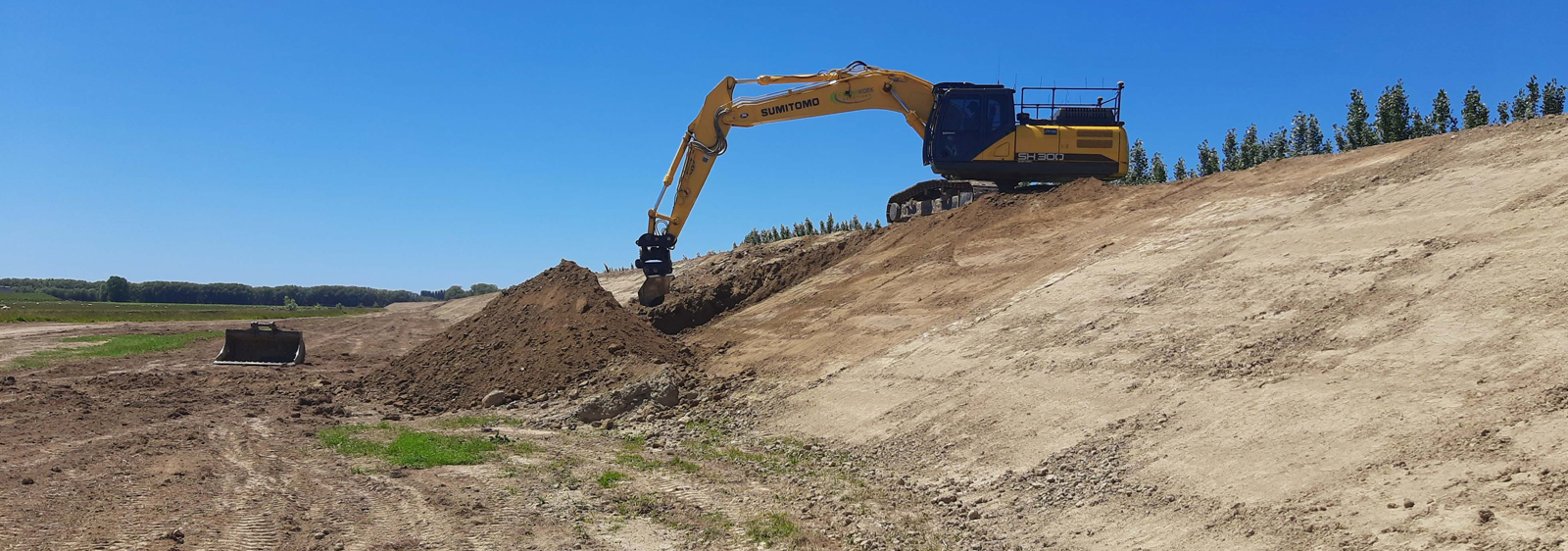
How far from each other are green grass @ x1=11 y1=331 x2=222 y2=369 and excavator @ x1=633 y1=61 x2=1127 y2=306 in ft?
50.6

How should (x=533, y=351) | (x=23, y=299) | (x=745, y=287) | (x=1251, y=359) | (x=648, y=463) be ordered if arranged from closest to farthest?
(x=1251, y=359) → (x=648, y=463) → (x=533, y=351) → (x=745, y=287) → (x=23, y=299)

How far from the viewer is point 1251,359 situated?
33.4ft

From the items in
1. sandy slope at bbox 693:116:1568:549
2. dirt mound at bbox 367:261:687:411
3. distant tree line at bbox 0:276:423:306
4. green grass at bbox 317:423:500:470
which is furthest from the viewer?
distant tree line at bbox 0:276:423:306

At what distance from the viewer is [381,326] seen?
44.3 meters

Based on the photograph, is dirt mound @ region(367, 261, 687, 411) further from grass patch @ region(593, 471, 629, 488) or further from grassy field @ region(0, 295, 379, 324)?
grassy field @ region(0, 295, 379, 324)

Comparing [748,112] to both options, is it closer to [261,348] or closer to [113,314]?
[261,348]

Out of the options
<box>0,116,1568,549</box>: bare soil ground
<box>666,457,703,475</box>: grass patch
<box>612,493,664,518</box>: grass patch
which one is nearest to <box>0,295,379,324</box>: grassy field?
<box>0,116,1568,549</box>: bare soil ground

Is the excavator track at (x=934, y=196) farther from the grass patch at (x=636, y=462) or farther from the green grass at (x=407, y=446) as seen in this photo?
the green grass at (x=407, y=446)

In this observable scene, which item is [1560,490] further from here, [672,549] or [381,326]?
[381,326]

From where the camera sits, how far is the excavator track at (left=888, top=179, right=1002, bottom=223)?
78.2 feet

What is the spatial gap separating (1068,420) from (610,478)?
4.98 m

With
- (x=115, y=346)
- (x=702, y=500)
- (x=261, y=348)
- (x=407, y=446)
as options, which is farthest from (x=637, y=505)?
(x=115, y=346)

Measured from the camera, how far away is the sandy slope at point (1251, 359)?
23.5 ft

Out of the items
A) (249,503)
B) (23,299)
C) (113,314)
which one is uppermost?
(23,299)
